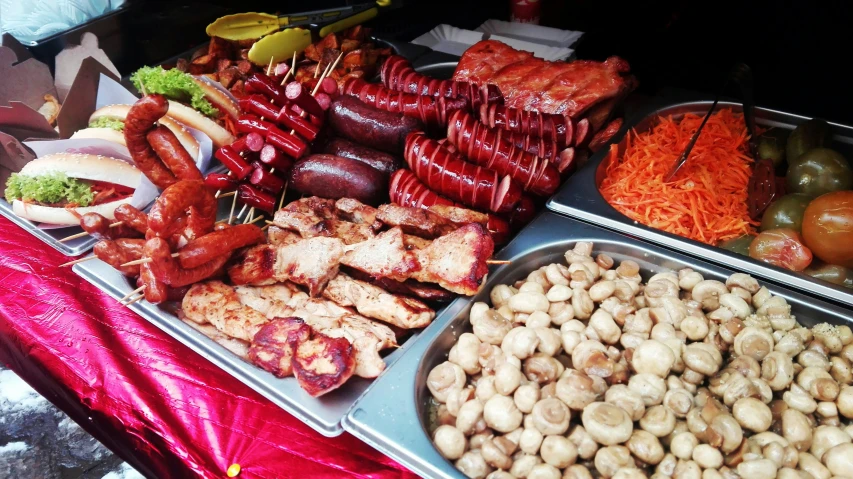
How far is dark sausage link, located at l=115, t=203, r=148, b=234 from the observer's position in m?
2.41

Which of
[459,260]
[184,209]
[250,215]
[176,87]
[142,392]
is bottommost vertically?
[142,392]

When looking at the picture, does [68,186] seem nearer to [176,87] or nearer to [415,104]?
[176,87]

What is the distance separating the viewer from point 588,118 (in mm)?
3320

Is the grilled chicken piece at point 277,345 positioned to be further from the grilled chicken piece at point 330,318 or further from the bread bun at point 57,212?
the bread bun at point 57,212

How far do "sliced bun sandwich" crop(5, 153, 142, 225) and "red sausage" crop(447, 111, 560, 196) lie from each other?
1789 millimetres

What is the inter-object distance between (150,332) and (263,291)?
536 millimetres

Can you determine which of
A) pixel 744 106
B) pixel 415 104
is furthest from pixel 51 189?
pixel 744 106

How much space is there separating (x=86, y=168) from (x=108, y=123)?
0.51 m

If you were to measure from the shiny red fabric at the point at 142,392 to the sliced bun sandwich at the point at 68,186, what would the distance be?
262mm

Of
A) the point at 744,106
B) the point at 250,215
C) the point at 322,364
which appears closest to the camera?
the point at 322,364

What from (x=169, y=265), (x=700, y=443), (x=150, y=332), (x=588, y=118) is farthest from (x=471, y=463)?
(x=588, y=118)

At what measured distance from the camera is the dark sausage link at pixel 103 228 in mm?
2357

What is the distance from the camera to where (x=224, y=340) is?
2.20 metres

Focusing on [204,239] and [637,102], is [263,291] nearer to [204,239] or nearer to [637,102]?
[204,239]
